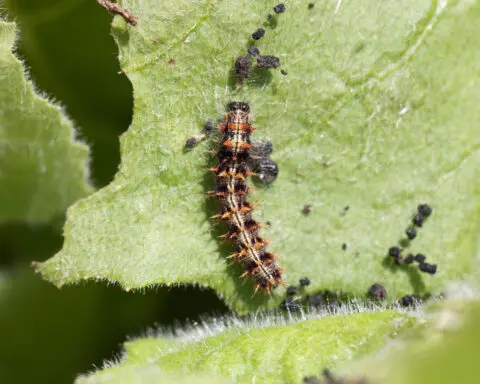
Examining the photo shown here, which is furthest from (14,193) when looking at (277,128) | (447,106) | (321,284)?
(447,106)

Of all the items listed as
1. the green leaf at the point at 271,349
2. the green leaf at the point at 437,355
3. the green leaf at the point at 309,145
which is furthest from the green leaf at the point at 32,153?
the green leaf at the point at 437,355

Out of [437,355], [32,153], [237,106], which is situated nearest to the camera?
[437,355]

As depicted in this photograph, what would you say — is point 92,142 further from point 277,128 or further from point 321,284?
point 321,284

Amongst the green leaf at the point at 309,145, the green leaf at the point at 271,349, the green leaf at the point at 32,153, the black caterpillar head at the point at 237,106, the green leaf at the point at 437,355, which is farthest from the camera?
the black caterpillar head at the point at 237,106

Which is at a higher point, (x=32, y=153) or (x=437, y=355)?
(x=32, y=153)

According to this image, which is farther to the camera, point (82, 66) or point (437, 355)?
point (82, 66)

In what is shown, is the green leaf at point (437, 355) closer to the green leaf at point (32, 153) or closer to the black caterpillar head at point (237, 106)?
the black caterpillar head at point (237, 106)

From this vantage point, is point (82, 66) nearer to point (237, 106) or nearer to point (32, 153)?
point (32, 153)

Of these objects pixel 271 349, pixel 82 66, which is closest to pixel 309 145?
pixel 271 349
